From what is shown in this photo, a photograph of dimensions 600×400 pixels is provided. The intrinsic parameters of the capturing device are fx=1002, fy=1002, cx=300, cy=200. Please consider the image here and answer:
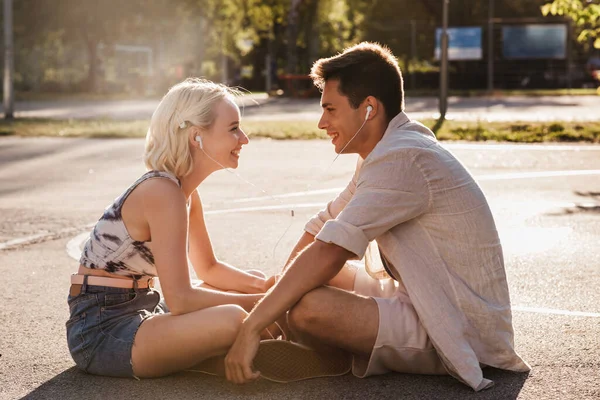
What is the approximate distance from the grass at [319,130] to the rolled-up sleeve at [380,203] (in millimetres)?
12676

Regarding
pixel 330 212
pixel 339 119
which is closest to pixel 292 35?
pixel 330 212

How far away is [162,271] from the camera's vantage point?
14.4 feet

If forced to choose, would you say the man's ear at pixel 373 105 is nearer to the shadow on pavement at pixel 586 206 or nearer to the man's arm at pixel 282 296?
the man's arm at pixel 282 296

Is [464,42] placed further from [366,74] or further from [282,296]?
[282,296]

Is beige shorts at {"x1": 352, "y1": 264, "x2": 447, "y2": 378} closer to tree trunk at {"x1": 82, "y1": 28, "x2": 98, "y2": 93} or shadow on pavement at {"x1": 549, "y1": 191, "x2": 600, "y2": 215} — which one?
shadow on pavement at {"x1": 549, "y1": 191, "x2": 600, "y2": 215}

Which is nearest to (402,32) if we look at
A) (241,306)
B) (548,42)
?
(548,42)

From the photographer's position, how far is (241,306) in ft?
15.6

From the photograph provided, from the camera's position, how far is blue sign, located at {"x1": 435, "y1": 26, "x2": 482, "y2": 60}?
128ft

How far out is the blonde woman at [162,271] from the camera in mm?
4410

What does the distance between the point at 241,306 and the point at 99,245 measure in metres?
0.73

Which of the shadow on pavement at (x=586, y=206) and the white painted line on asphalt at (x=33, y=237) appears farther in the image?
the shadow on pavement at (x=586, y=206)

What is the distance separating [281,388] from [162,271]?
2.44 ft

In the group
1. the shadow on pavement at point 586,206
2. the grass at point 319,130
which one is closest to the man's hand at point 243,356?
the shadow on pavement at point 586,206

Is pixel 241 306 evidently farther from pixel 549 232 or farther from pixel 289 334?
pixel 549 232
